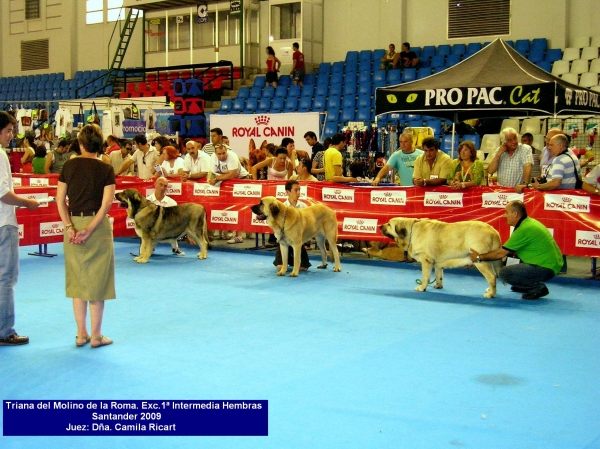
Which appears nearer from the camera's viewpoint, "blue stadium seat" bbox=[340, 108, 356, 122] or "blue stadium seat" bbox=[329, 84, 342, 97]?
"blue stadium seat" bbox=[340, 108, 356, 122]

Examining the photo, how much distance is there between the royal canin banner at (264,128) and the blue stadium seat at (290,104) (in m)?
3.64

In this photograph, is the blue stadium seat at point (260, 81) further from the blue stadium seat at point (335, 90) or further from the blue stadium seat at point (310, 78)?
the blue stadium seat at point (335, 90)

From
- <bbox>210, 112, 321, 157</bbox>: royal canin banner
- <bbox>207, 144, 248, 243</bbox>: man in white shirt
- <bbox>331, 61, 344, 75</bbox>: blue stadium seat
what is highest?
<bbox>331, 61, 344, 75</bbox>: blue stadium seat

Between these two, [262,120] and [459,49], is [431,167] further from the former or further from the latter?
[459,49]

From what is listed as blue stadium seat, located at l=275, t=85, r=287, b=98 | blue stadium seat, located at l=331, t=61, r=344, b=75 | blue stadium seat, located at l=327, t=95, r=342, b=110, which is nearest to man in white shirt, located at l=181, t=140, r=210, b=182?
blue stadium seat, located at l=327, t=95, r=342, b=110

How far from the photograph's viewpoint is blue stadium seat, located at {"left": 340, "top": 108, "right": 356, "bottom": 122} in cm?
1842

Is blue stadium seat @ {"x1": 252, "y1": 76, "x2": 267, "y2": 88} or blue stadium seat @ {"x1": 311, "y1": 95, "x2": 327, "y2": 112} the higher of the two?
blue stadium seat @ {"x1": 252, "y1": 76, "x2": 267, "y2": 88}

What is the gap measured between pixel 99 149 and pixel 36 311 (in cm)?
224

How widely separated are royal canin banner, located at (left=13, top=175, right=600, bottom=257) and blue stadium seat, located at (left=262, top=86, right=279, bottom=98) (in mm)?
9403

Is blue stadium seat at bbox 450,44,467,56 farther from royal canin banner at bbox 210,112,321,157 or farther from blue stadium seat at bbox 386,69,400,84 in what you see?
royal canin banner at bbox 210,112,321,157

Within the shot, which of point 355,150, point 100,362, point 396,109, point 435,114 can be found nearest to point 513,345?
point 100,362

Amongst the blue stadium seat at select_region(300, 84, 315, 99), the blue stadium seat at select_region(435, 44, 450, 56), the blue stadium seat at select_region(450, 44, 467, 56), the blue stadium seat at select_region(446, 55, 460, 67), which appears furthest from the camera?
the blue stadium seat at select_region(300, 84, 315, 99)

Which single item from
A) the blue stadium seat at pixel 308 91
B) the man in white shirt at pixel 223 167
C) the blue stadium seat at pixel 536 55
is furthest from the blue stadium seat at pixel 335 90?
the man in white shirt at pixel 223 167

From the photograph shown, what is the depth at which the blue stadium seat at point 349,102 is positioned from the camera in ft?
61.5
